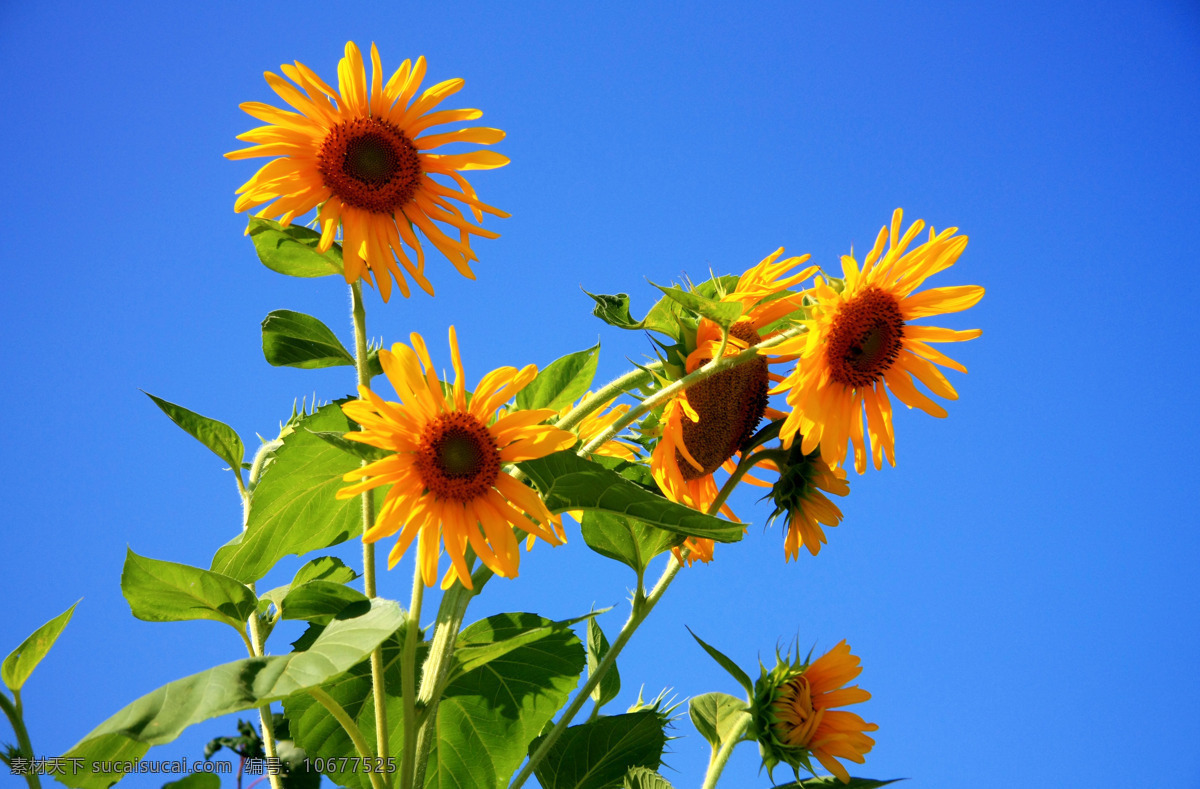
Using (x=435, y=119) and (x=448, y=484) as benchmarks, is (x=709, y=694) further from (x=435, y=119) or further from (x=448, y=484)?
(x=435, y=119)

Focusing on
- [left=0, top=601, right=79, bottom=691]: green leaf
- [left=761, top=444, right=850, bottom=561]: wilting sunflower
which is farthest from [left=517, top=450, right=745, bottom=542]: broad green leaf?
[left=0, top=601, right=79, bottom=691]: green leaf

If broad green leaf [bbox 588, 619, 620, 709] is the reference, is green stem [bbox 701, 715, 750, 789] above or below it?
below

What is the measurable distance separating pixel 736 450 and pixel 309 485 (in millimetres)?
596

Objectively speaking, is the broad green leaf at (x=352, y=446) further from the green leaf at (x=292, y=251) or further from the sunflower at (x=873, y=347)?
the sunflower at (x=873, y=347)

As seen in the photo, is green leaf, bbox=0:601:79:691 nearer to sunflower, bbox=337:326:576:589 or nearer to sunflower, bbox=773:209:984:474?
sunflower, bbox=337:326:576:589

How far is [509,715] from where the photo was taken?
141 centimetres

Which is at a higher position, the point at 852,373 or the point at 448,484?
the point at 852,373

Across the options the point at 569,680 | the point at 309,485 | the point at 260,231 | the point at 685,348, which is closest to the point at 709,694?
the point at 569,680

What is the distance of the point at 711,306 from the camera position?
1125mm

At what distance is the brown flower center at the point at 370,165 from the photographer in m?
1.33

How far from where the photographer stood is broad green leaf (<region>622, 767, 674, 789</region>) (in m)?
1.34

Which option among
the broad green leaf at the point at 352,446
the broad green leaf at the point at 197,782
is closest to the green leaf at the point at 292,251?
the broad green leaf at the point at 352,446

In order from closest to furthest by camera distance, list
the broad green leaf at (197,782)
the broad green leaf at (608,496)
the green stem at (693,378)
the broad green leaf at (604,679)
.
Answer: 1. the broad green leaf at (197,782)
2. the broad green leaf at (608,496)
3. the green stem at (693,378)
4. the broad green leaf at (604,679)

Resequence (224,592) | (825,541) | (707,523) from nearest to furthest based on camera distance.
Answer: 1. (707,523)
2. (224,592)
3. (825,541)
